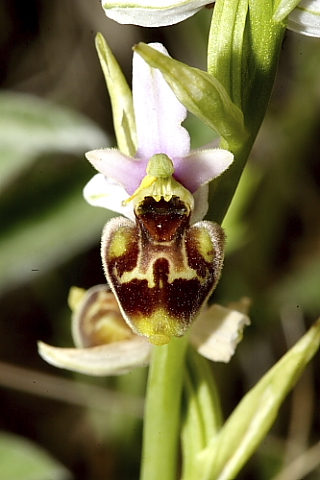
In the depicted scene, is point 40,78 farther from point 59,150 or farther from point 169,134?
point 169,134

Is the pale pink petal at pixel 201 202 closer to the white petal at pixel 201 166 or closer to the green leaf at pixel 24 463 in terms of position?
the white petal at pixel 201 166

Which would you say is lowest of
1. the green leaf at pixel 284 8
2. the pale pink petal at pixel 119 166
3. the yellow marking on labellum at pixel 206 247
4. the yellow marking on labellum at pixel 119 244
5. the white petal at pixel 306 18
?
the yellow marking on labellum at pixel 119 244

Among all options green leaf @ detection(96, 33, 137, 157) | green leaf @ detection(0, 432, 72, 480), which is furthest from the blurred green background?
green leaf @ detection(96, 33, 137, 157)

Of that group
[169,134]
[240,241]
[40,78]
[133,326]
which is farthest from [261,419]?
[40,78]

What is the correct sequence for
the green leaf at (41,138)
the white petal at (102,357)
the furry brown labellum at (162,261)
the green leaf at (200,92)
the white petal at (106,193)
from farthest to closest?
the green leaf at (41,138), the white petal at (102,357), the white petal at (106,193), the furry brown labellum at (162,261), the green leaf at (200,92)

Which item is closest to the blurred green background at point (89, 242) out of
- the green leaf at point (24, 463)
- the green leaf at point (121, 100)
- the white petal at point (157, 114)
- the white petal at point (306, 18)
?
the green leaf at point (24, 463)
